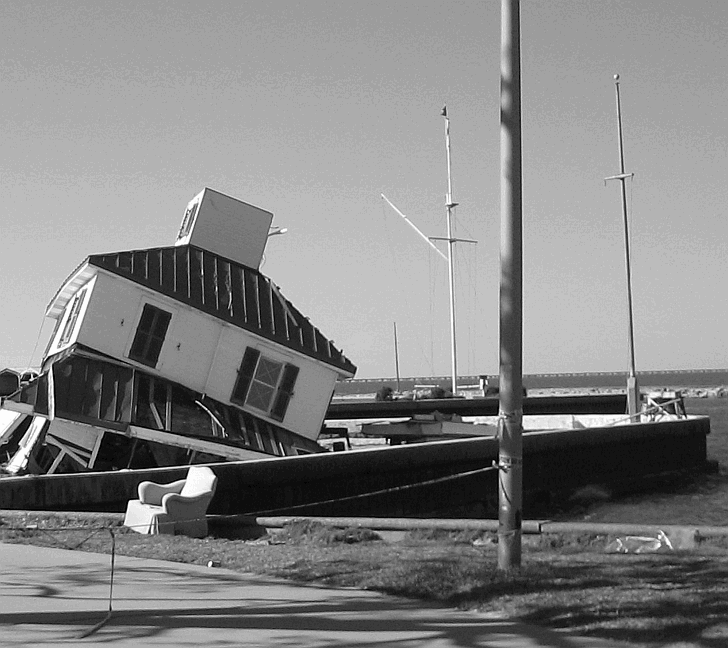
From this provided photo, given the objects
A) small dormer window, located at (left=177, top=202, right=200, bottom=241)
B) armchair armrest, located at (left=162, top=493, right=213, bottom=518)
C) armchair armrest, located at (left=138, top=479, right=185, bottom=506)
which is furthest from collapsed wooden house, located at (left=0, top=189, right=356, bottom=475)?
armchair armrest, located at (left=162, top=493, right=213, bottom=518)

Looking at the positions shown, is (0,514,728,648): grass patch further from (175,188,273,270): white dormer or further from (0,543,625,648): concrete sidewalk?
(175,188,273,270): white dormer

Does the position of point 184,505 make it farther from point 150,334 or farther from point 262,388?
point 262,388

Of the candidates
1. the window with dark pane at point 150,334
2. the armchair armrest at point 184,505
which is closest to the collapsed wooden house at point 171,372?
the window with dark pane at point 150,334

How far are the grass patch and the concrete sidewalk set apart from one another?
1.12 feet

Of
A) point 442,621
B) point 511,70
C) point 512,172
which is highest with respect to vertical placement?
point 511,70

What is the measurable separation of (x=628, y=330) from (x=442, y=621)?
36962 millimetres

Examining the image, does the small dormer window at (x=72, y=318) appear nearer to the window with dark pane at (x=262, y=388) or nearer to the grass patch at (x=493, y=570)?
the window with dark pane at (x=262, y=388)

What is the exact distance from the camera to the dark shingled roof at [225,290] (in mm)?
26109

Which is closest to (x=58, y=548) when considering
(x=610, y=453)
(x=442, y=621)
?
(x=442, y=621)

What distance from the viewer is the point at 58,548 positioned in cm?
1272

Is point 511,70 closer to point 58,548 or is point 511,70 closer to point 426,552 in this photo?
point 426,552

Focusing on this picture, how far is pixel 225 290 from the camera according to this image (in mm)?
27422

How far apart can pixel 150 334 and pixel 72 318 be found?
8.44 feet

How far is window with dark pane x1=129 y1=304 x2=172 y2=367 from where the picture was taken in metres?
26.0
